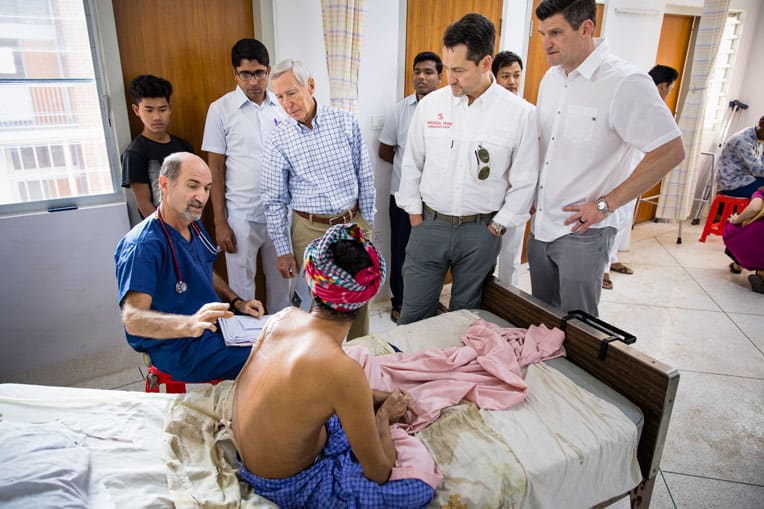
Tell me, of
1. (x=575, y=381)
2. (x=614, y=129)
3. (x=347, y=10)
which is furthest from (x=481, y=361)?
(x=347, y=10)

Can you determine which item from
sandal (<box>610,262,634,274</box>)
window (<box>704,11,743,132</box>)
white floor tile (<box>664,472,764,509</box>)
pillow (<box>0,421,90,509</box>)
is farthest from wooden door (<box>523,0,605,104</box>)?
pillow (<box>0,421,90,509</box>)

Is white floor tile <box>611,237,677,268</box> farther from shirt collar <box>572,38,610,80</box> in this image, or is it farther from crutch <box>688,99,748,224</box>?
shirt collar <box>572,38,610,80</box>

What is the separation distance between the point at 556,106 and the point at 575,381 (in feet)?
3.97

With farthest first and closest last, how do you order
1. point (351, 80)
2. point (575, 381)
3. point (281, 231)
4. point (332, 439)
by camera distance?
point (351, 80), point (281, 231), point (575, 381), point (332, 439)

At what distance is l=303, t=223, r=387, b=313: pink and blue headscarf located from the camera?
1.21 metres

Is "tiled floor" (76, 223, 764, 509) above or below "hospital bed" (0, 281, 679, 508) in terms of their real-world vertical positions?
below

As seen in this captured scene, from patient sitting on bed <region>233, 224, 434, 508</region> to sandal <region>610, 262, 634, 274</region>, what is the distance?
156 inches

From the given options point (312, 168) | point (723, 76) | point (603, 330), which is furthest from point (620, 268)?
point (723, 76)

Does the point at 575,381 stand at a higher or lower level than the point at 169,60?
lower

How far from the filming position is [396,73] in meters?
3.48

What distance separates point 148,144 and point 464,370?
6.59 feet

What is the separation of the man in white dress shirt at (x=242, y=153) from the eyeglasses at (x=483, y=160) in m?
1.09

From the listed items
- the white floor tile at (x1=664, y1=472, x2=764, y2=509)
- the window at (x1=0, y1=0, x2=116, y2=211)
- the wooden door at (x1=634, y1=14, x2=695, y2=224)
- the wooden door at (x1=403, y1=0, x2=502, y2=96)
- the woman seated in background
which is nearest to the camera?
the white floor tile at (x1=664, y1=472, x2=764, y2=509)

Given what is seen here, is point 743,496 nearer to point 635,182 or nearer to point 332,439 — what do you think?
point 635,182
